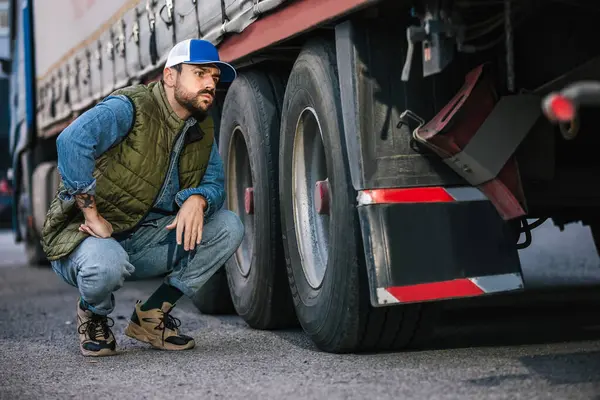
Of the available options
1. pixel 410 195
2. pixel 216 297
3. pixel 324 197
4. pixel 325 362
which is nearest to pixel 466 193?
pixel 410 195

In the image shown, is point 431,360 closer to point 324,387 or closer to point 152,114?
point 324,387

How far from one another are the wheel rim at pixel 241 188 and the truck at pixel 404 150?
0.45 meters

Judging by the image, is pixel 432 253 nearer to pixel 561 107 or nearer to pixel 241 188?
pixel 561 107

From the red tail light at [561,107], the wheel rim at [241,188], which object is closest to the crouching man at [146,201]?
the wheel rim at [241,188]

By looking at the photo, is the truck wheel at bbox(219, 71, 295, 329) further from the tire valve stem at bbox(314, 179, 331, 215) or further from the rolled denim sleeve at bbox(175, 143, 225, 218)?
the tire valve stem at bbox(314, 179, 331, 215)

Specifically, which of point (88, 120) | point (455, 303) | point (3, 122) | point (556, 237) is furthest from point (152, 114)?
point (3, 122)

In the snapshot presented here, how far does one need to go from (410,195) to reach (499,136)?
0.40 metres

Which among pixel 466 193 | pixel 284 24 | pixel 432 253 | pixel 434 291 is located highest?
pixel 284 24

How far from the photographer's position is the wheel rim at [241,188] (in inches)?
267

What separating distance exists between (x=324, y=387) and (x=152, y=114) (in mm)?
1675

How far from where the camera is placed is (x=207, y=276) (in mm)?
5824

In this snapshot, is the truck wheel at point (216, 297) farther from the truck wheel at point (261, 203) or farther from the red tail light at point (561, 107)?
the red tail light at point (561, 107)

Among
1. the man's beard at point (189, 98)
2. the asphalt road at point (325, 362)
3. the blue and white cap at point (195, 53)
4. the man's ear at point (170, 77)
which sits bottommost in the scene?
the asphalt road at point (325, 362)

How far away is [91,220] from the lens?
541 centimetres
